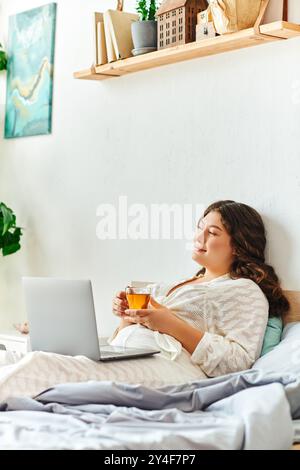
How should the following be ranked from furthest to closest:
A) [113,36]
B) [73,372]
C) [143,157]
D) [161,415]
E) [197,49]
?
[143,157], [113,36], [197,49], [73,372], [161,415]

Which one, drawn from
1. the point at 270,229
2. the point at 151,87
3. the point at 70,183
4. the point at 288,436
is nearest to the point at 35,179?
the point at 70,183

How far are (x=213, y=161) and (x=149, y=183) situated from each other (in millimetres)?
418

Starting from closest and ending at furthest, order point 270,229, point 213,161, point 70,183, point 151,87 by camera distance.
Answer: point 270,229 → point 213,161 → point 151,87 → point 70,183

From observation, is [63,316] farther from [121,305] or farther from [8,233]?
[8,233]

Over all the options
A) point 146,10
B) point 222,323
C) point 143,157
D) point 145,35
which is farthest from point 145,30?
point 222,323

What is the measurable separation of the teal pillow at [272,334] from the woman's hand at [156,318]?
1.11 feet

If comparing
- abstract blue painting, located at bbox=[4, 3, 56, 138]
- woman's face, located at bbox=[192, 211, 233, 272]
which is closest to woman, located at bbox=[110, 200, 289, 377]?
woman's face, located at bbox=[192, 211, 233, 272]

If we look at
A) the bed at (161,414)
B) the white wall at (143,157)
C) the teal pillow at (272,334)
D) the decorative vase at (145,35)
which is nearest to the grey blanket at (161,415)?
the bed at (161,414)

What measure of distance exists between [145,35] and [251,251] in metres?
1.06

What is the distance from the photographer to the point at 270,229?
3.26 m

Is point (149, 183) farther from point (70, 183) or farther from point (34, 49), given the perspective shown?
point (34, 49)

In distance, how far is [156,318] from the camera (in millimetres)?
2992

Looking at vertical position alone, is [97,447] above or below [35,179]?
below

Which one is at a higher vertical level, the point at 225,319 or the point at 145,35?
the point at 145,35
